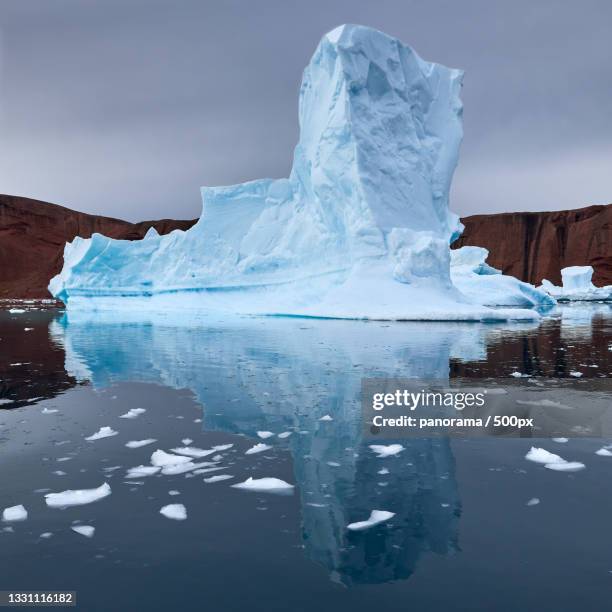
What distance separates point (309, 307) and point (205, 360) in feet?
29.8

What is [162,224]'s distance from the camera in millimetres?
69250

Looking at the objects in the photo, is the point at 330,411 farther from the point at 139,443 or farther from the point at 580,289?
the point at 580,289

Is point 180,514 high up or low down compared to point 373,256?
down

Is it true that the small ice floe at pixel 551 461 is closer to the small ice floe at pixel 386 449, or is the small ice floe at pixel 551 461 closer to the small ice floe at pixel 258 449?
the small ice floe at pixel 386 449

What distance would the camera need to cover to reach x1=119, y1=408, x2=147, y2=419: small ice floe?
4.21 m

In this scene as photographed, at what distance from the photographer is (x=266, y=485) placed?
2744 millimetres

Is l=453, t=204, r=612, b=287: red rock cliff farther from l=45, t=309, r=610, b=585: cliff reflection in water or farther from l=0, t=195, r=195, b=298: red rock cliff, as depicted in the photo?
l=45, t=309, r=610, b=585: cliff reflection in water

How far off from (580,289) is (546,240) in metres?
24.1

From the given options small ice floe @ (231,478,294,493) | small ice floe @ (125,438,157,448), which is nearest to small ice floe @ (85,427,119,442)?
small ice floe @ (125,438,157,448)

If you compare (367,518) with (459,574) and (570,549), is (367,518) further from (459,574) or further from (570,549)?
(570,549)

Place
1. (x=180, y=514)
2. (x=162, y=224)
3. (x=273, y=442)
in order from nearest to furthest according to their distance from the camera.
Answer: (x=180, y=514), (x=273, y=442), (x=162, y=224)

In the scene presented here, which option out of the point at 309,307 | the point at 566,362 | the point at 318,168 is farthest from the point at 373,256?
the point at 566,362

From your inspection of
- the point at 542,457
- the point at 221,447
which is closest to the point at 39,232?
the point at 221,447

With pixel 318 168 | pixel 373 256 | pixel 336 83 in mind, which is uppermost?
pixel 336 83
